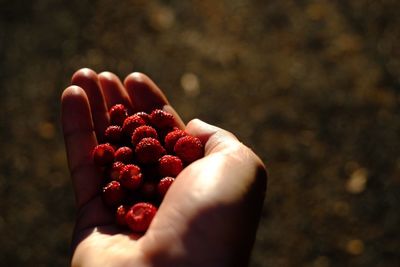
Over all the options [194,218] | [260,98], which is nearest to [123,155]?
[194,218]

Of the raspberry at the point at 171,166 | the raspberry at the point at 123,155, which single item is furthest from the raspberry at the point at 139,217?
the raspberry at the point at 123,155

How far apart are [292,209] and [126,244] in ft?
5.86

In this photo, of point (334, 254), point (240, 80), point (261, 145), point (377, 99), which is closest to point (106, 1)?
point (240, 80)

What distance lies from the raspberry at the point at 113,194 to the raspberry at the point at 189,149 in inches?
14.8

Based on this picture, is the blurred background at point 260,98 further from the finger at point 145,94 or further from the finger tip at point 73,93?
the finger tip at point 73,93

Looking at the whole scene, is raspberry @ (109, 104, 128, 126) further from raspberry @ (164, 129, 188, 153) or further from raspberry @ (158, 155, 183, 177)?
raspberry @ (158, 155, 183, 177)

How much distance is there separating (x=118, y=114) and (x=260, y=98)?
1.56 m

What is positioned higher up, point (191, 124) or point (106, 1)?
point (106, 1)

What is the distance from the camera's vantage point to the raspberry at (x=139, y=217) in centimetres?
241

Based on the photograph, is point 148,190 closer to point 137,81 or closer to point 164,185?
point 164,185

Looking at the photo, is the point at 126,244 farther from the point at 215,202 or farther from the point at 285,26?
the point at 285,26

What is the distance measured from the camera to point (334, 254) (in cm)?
363

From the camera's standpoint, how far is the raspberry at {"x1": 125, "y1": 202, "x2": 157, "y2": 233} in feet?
7.90

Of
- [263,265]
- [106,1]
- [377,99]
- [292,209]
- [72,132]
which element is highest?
[106,1]
